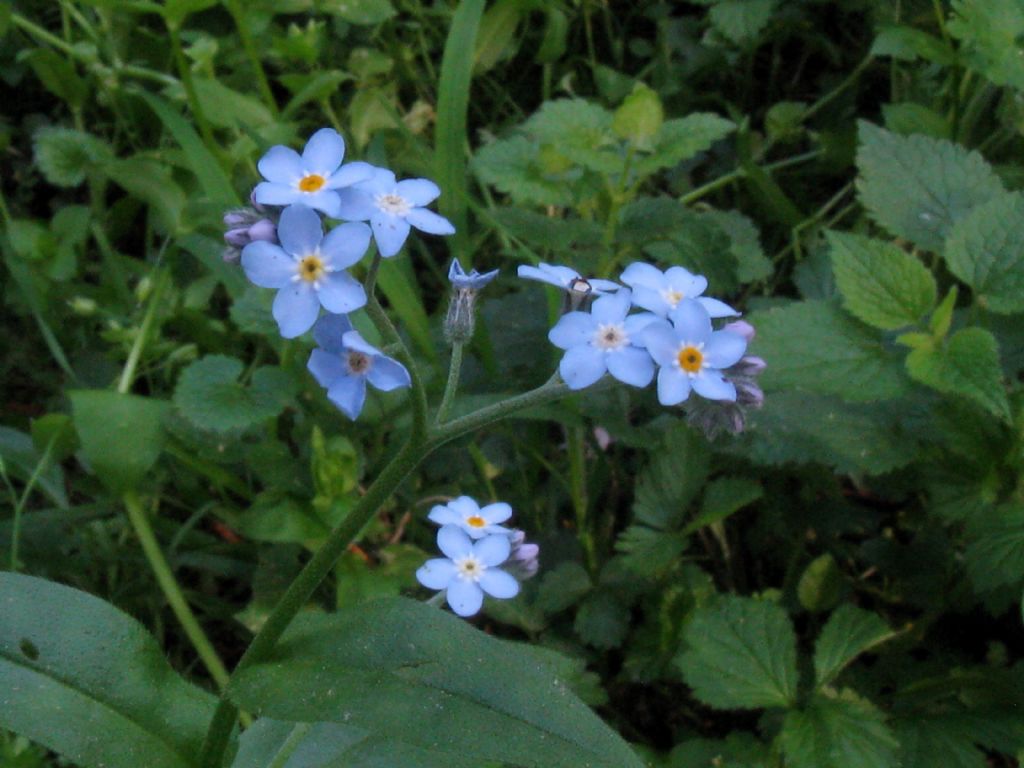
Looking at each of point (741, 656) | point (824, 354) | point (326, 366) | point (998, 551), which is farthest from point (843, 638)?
point (326, 366)

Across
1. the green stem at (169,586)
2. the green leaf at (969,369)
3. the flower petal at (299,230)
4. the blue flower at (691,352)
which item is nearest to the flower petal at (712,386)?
the blue flower at (691,352)

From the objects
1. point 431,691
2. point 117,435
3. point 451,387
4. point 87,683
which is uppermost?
point 451,387

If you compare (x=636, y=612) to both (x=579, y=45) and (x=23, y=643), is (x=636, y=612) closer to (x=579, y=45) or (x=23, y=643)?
(x=23, y=643)

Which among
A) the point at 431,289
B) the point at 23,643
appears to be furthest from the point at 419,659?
the point at 431,289

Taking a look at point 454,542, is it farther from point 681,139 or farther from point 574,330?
point 681,139

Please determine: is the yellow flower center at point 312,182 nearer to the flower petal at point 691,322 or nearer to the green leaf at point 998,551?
the flower petal at point 691,322

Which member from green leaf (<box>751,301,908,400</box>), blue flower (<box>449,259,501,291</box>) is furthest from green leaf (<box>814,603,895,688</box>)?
blue flower (<box>449,259,501,291</box>)

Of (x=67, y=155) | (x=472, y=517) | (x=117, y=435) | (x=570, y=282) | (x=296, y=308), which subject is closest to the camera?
(x=296, y=308)
